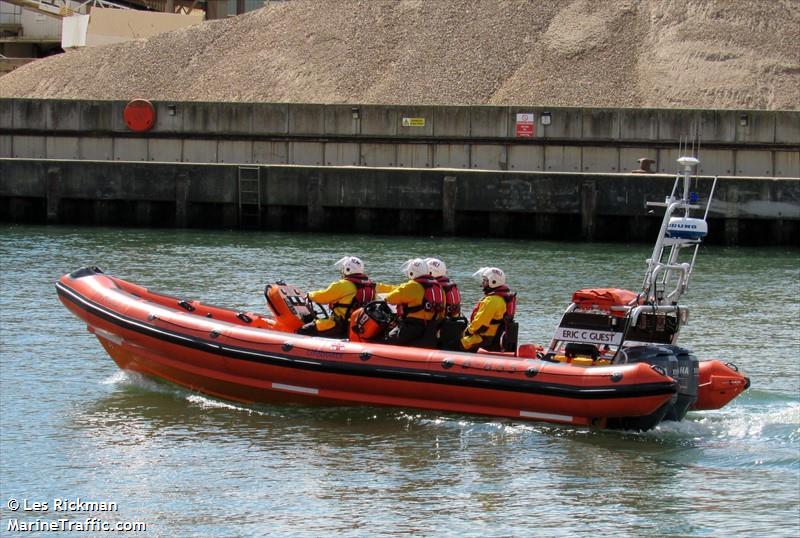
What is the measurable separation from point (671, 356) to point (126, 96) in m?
30.7

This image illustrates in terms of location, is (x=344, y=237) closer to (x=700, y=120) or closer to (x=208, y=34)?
(x=700, y=120)

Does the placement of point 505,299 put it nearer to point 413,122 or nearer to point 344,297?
point 344,297

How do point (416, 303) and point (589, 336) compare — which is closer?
point (589, 336)

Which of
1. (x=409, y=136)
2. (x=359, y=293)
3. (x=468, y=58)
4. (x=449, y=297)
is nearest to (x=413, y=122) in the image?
(x=409, y=136)

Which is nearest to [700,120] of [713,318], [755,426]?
[713,318]

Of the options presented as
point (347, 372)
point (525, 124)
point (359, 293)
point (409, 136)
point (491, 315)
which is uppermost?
point (525, 124)

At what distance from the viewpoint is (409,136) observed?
32844mm

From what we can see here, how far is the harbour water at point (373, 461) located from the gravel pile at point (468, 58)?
2090 centimetres

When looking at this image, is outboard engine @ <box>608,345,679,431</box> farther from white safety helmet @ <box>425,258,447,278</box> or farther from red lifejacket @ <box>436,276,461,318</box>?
white safety helmet @ <box>425,258,447,278</box>

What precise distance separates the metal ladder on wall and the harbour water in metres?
12.8

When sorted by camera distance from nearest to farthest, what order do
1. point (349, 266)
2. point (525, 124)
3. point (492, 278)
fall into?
point (492, 278)
point (349, 266)
point (525, 124)

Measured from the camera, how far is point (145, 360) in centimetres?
1373

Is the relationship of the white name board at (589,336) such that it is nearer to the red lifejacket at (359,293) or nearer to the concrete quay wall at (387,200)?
the red lifejacket at (359,293)

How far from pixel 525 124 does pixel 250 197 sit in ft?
23.0
